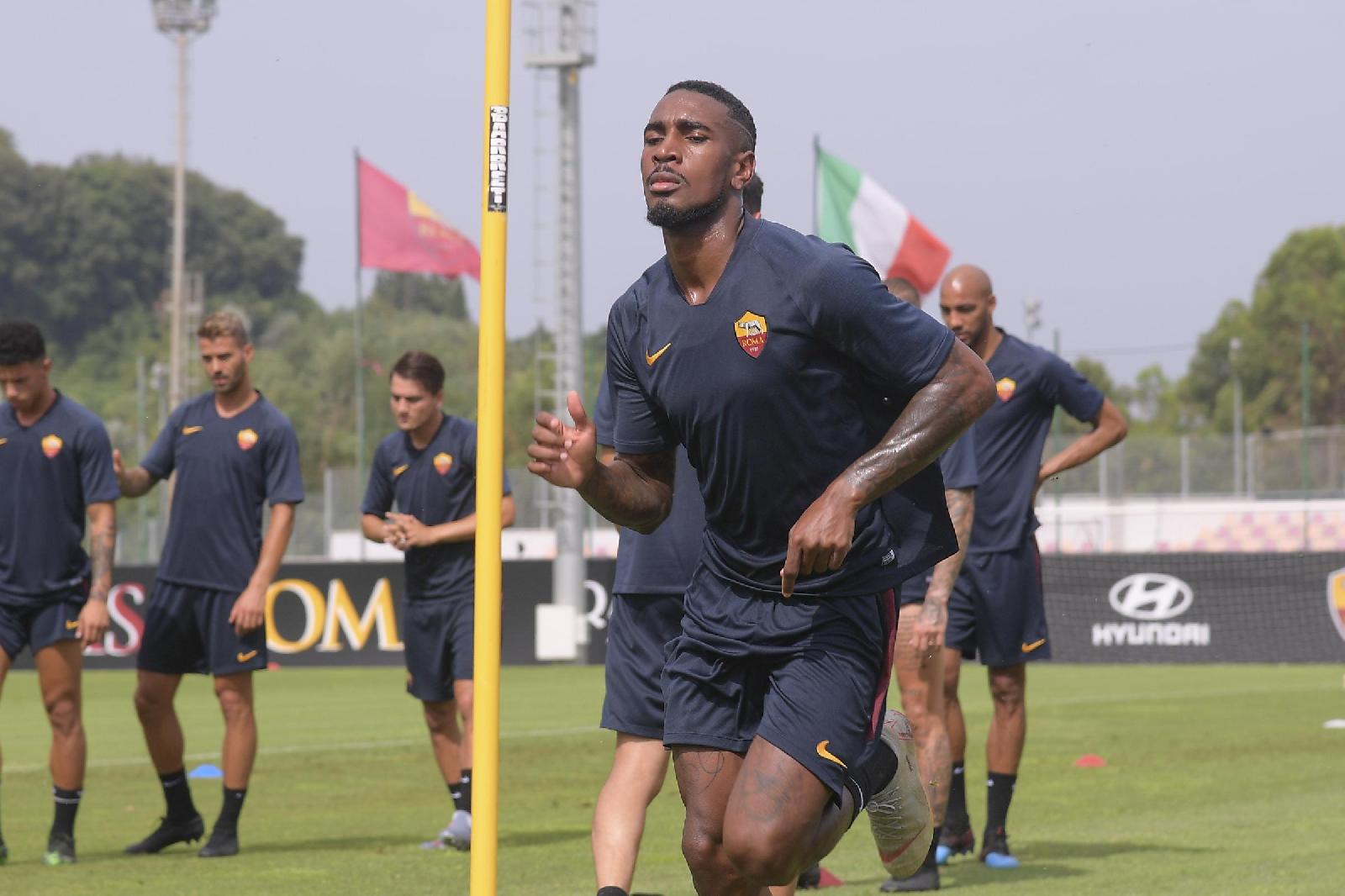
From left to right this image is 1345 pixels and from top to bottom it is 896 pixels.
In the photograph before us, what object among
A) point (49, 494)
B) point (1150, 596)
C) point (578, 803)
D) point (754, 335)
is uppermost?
point (754, 335)

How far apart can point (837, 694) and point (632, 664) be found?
181cm

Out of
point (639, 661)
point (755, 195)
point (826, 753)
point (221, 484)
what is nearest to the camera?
point (826, 753)

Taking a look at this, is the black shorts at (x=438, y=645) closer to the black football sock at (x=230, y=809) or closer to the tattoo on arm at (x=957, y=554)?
the black football sock at (x=230, y=809)

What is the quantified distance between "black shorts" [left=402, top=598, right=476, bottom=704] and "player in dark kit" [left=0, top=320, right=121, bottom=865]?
159 cm

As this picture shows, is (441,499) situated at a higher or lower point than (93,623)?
higher

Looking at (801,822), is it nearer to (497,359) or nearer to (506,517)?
(497,359)

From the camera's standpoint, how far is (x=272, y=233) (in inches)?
4451

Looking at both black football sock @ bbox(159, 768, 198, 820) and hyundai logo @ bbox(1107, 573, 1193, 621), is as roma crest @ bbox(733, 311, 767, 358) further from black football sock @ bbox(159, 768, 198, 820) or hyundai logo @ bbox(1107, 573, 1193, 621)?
hyundai logo @ bbox(1107, 573, 1193, 621)

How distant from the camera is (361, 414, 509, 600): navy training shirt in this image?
10.2m

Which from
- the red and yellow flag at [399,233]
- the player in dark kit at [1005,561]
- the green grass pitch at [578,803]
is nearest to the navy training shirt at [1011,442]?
the player in dark kit at [1005,561]

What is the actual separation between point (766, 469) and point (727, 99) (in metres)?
1.00

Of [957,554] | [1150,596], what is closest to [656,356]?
[957,554]

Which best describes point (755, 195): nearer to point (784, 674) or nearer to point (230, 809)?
point (784, 674)

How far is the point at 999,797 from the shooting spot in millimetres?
9031
